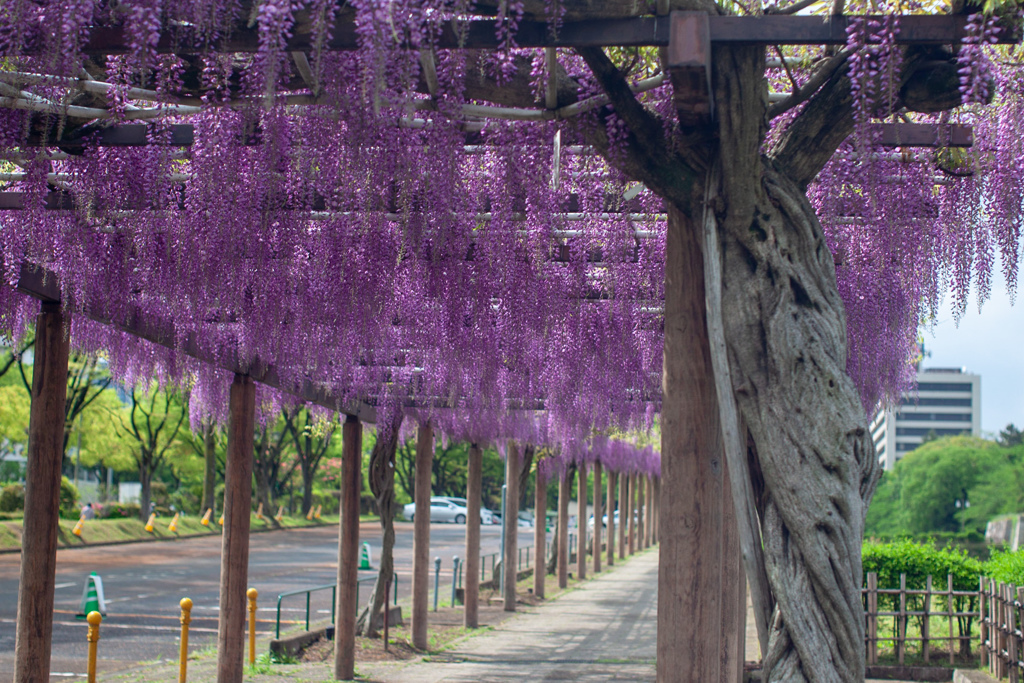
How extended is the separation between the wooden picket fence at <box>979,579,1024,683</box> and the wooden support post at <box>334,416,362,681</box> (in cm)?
657

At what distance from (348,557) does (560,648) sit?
12.8ft

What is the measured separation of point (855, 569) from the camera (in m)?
3.66

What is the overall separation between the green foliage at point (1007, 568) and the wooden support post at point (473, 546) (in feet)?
23.2

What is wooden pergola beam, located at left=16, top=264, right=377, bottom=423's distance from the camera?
695cm

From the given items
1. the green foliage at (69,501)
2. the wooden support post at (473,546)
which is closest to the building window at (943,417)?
the green foliage at (69,501)

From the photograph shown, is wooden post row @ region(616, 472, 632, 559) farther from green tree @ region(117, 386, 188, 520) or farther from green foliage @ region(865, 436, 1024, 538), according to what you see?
green foliage @ region(865, 436, 1024, 538)

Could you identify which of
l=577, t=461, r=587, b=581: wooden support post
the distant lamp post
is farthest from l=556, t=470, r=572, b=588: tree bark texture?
the distant lamp post

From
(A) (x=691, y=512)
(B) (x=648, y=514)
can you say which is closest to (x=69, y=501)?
(B) (x=648, y=514)

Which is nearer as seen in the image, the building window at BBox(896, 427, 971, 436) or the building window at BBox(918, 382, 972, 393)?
the building window at BBox(896, 427, 971, 436)

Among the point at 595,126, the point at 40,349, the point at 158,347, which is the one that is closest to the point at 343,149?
the point at 595,126

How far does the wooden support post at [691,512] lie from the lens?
4375mm

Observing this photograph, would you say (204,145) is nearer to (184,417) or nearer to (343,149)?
(343,149)

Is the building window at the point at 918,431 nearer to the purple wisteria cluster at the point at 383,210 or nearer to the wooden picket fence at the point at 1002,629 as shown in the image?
the wooden picket fence at the point at 1002,629

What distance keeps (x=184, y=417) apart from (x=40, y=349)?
29.8m
